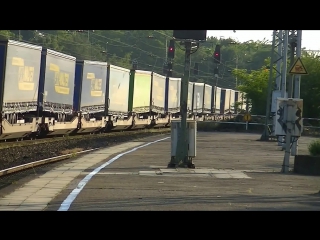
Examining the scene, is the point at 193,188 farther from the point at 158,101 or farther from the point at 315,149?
the point at 158,101

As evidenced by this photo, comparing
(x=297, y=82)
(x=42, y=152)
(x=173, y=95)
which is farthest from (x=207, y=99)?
(x=297, y=82)

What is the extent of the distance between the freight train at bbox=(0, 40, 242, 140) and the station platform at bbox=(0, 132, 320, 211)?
5609 mm

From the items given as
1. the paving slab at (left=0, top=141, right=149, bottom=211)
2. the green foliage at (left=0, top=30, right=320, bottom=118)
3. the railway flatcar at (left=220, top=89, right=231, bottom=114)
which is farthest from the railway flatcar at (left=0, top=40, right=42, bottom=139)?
the railway flatcar at (left=220, top=89, right=231, bottom=114)

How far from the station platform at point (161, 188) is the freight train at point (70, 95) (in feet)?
18.4

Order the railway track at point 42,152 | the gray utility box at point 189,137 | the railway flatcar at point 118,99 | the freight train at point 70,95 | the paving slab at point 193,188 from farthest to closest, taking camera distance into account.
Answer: the railway flatcar at point 118,99
the freight train at point 70,95
the railway track at point 42,152
the gray utility box at point 189,137
the paving slab at point 193,188

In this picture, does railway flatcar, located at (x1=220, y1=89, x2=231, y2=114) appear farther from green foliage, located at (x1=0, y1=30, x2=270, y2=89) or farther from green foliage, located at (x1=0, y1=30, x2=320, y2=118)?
green foliage, located at (x1=0, y1=30, x2=270, y2=89)

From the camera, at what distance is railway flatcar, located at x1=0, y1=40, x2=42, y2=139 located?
1035 inches

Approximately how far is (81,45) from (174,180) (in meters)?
75.8

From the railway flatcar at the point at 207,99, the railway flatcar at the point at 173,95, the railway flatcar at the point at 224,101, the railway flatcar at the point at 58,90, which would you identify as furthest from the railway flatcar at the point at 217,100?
the railway flatcar at the point at 58,90

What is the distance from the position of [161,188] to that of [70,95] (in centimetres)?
2159

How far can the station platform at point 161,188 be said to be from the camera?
479 inches

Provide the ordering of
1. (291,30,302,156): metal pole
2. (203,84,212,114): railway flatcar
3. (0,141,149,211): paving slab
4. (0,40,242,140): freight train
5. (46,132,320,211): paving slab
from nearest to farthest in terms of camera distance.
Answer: (0,141,149,211): paving slab → (46,132,320,211): paving slab → (291,30,302,156): metal pole → (0,40,242,140): freight train → (203,84,212,114): railway flatcar

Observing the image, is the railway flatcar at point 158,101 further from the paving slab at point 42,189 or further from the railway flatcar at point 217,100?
the paving slab at point 42,189

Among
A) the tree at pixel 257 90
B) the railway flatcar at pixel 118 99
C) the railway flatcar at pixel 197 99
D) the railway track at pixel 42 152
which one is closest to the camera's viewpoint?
the railway track at pixel 42 152
